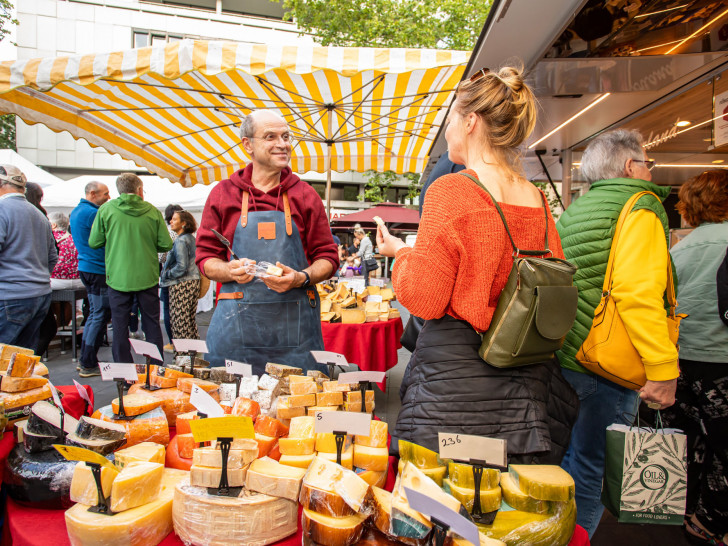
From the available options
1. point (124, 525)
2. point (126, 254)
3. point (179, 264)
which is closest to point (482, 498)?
point (124, 525)

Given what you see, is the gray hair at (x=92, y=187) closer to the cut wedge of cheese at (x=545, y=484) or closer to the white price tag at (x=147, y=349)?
the white price tag at (x=147, y=349)

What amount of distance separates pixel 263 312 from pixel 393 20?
15538 mm

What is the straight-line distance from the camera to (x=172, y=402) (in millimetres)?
1375

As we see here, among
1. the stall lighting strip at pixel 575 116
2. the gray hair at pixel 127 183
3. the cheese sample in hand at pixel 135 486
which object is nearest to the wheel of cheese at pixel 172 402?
the cheese sample in hand at pixel 135 486

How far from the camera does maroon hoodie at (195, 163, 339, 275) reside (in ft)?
6.51

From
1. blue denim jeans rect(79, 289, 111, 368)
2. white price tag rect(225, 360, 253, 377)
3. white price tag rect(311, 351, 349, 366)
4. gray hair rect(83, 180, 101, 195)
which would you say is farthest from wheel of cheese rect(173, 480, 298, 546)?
gray hair rect(83, 180, 101, 195)

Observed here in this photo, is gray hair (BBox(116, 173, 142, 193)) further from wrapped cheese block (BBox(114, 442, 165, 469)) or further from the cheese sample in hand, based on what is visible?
the cheese sample in hand

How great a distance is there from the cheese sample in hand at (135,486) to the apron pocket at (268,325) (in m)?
0.97

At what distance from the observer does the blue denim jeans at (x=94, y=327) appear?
453 centimetres

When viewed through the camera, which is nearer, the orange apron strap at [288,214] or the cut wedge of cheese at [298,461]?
the cut wedge of cheese at [298,461]

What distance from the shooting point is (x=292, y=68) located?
9.66 feet

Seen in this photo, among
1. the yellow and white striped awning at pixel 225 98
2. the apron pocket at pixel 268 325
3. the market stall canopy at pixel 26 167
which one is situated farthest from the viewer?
the market stall canopy at pixel 26 167

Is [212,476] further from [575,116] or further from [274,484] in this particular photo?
[575,116]

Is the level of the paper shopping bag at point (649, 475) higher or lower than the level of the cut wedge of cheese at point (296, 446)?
lower
